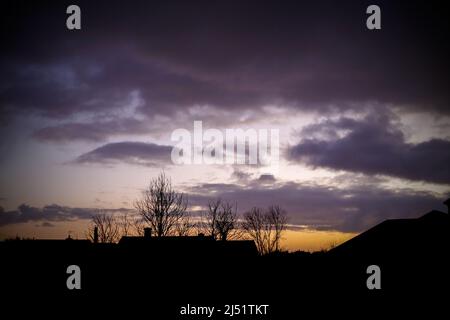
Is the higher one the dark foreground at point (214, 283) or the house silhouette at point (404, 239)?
the house silhouette at point (404, 239)

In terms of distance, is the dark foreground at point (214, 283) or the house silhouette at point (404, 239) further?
the house silhouette at point (404, 239)

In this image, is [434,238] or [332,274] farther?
[332,274]

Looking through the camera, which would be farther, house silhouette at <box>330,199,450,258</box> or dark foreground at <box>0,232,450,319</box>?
house silhouette at <box>330,199,450,258</box>

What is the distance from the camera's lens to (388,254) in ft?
91.5

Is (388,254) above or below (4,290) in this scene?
above

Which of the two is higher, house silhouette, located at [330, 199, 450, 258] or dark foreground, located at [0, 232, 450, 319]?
house silhouette, located at [330, 199, 450, 258]

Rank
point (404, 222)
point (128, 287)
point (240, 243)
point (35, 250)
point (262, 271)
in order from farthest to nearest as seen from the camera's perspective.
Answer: point (240, 243), point (35, 250), point (262, 271), point (128, 287), point (404, 222)

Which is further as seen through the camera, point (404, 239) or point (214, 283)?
point (214, 283)

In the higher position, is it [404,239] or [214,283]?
[404,239]
